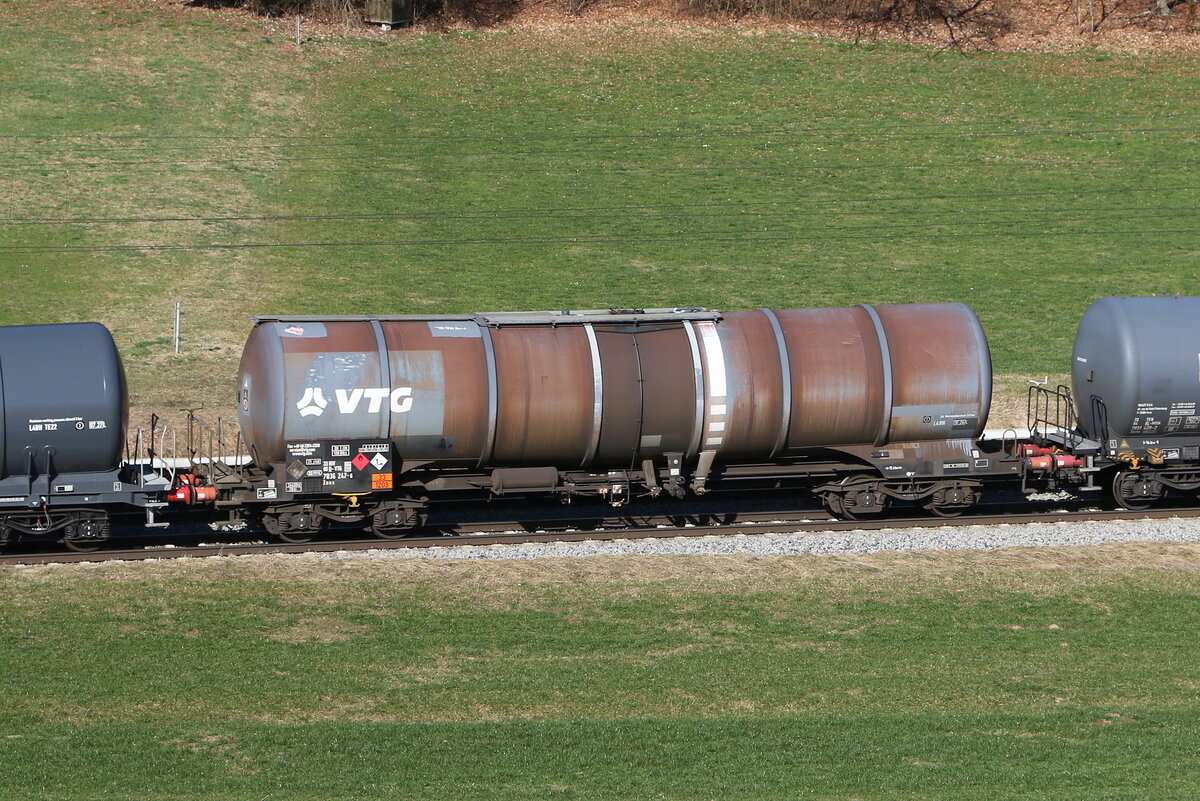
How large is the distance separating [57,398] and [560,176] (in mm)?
27826

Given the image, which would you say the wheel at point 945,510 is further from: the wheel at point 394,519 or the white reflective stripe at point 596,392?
the wheel at point 394,519

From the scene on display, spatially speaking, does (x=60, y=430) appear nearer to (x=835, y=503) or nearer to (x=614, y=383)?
(x=614, y=383)

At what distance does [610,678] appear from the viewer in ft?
55.8

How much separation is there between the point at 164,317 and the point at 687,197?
57.7 ft

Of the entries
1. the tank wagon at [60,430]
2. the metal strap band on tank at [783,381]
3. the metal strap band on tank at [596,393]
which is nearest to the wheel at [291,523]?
the tank wagon at [60,430]

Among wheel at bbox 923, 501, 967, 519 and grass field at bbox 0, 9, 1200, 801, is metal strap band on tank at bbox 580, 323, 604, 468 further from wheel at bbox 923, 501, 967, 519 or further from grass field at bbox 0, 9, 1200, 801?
wheel at bbox 923, 501, 967, 519

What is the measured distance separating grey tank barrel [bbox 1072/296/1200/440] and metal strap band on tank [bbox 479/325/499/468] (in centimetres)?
1109

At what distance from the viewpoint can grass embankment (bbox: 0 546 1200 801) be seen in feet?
46.7

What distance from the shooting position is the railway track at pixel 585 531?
874 inches

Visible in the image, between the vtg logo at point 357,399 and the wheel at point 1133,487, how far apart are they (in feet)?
43.2

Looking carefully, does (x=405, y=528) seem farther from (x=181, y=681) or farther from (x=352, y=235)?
(x=352, y=235)

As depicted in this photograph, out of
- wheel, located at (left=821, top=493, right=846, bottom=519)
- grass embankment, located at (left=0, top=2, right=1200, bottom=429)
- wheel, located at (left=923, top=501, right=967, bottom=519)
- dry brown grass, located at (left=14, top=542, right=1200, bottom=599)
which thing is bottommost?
dry brown grass, located at (left=14, top=542, right=1200, bottom=599)

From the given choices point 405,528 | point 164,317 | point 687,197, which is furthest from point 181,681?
point 687,197

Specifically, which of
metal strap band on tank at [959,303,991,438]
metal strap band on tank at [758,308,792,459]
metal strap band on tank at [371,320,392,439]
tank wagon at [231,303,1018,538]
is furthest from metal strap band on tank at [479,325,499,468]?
metal strap band on tank at [959,303,991,438]
